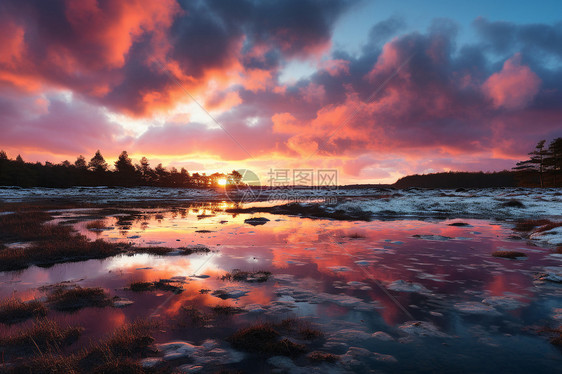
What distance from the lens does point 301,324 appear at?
6.62 meters

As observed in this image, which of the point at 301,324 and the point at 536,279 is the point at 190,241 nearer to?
the point at 301,324

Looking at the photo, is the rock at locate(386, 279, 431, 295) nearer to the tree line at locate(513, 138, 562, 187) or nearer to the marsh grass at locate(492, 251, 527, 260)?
the marsh grass at locate(492, 251, 527, 260)

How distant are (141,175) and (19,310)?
16766cm

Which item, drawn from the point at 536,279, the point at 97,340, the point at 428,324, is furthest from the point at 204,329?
the point at 536,279

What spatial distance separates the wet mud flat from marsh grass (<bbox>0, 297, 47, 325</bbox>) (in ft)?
0.14

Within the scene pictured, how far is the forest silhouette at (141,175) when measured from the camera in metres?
72.1

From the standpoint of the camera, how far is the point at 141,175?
156 meters

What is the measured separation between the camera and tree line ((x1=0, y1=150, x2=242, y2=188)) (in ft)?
309

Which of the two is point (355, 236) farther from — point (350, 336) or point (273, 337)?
point (273, 337)

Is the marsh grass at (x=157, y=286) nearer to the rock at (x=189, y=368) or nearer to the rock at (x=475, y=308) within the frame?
the rock at (x=189, y=368)

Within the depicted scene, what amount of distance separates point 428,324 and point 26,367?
28.1ft

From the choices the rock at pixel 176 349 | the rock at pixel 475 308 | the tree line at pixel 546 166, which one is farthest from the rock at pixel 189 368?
the tree line at pixel 546 166

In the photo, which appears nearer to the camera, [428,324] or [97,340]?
[97,340]

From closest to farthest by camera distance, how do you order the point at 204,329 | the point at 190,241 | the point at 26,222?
the point at 204,329
the point at 190,241
the point at 26,222
